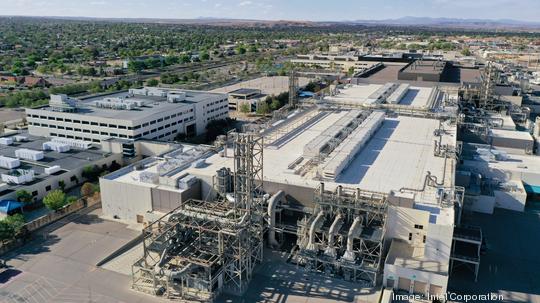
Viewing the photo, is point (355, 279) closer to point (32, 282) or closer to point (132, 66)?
point (32, 282)

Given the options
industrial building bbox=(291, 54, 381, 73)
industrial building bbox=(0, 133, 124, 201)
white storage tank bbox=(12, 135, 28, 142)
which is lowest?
industrial building bbox=(0, 133, 124, 201)

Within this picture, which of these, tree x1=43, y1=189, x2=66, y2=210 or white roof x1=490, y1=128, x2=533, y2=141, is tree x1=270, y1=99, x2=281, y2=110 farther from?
tree x1=43, y1=189, x2=66, y2=210

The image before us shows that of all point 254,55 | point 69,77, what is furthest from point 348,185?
point 254,55

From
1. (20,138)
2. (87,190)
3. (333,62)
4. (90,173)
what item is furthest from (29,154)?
(333,62)

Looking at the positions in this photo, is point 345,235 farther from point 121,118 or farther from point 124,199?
point 121,118

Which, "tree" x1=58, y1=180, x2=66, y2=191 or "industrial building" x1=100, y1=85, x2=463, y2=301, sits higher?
"industrial building" x1=100, y1=85, x2=463, y2=301

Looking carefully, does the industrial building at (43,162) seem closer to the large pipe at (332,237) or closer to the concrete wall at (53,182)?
the concrete wall at (53,182)

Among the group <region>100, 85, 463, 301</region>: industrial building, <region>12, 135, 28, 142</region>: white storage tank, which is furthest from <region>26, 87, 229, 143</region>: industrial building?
<region>100, 85, 463, 301</region>: industrial building
